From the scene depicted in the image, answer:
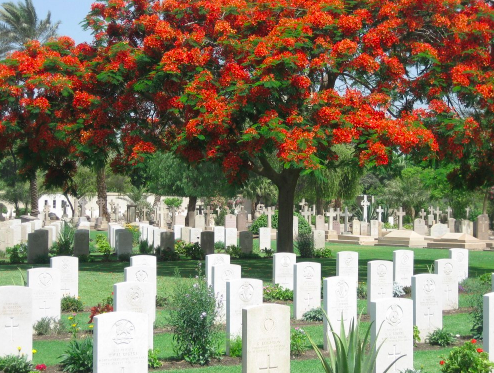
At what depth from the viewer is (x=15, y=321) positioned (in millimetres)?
10469

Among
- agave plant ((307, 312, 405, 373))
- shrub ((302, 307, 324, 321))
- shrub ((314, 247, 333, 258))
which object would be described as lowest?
shrub ((302, 307, 324, 321))

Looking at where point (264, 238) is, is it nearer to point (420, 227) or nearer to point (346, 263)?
point (346, 263)

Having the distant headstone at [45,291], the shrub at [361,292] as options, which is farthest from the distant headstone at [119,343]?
the shrub at [361,292]

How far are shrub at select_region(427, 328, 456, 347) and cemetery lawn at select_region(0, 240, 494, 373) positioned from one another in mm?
229

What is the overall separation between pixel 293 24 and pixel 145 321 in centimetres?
1258

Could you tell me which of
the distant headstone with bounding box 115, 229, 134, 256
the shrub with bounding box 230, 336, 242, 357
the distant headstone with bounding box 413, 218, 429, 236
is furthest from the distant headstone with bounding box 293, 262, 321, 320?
the distant headstone with bounding box 413, 218, 429, 236

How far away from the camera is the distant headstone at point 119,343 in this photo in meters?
8.34

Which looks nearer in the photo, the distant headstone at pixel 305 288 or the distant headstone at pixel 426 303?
the distant headstone at pixel 426 303

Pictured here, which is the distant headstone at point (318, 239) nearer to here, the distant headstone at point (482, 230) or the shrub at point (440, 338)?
the distant headstone at point (482, 230)

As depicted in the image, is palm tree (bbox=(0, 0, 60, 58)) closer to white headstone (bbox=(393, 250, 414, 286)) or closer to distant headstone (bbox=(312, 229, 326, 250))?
distant headstone (bbox=(312, 229, 326, 250))

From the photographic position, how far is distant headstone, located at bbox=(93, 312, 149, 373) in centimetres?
834

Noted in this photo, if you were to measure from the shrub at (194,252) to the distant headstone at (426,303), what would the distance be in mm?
15226

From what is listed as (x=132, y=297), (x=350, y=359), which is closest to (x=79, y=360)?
(x=132, y=297)

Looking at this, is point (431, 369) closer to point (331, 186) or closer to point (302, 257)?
point (302, 257)
